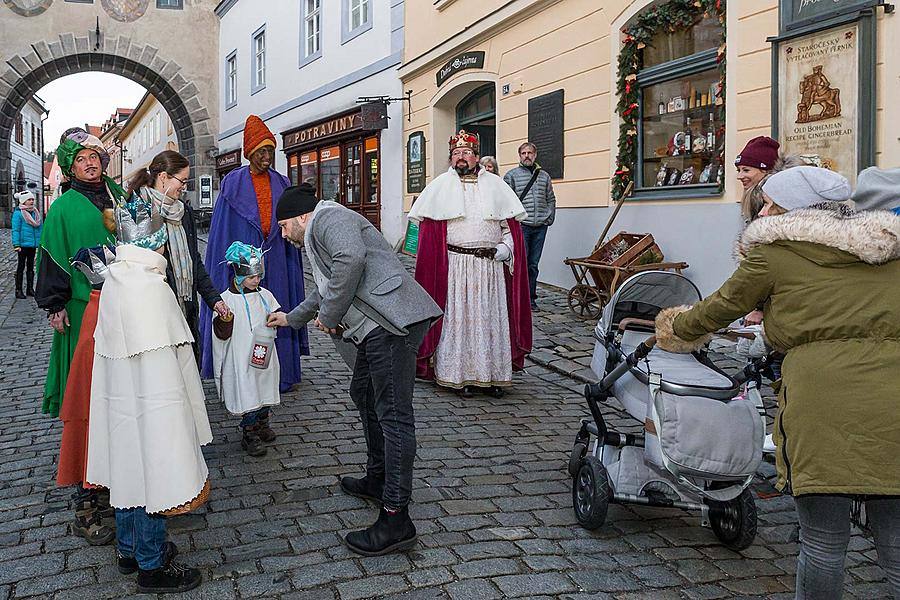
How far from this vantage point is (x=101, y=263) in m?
3.38

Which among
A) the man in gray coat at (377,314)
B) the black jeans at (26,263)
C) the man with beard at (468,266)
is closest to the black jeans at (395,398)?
the man in gray coat at (377,314)

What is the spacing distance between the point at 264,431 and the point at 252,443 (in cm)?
18

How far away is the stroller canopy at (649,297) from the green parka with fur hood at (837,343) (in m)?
1.36

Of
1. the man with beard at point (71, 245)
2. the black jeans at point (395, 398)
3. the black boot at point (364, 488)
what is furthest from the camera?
the black boot at point (364, 488)

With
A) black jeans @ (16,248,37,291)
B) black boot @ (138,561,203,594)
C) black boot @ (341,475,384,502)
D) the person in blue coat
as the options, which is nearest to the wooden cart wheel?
black boot @ (341,475,384,502)

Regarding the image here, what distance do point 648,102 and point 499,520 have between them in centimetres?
696

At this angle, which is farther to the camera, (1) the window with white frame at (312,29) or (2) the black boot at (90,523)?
(1) the window with white frame at (312,29)

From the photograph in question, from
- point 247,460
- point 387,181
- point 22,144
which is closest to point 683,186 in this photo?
point 247,460

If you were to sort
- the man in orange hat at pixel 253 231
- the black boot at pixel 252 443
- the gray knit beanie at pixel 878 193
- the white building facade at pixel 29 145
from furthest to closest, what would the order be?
1. the white building facade at pixel 29 145
2. the man in orange hat at pixel 253 231
3. the black boot at pixel 252 443
4. the gray knit beanie at pixel 878 193

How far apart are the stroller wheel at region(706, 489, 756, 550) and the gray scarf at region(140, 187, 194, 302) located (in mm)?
2668

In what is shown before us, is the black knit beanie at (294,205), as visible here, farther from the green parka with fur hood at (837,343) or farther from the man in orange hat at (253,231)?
the green parka with fur hood at (837,343)

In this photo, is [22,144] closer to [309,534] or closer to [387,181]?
[387,181]

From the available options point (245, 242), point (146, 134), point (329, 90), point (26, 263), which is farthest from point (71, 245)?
point (146, 134)

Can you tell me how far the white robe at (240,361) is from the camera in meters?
4.81
